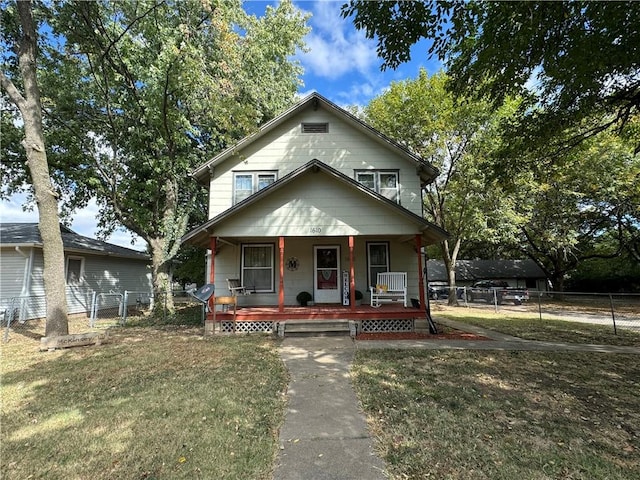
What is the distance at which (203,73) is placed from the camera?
1141cm

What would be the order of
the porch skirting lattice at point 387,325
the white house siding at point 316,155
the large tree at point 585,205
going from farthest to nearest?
the large tree at point 585,205
the white house siding at point 316,155
the porch skirting lattice at point 387,325

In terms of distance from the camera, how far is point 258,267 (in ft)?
38.1

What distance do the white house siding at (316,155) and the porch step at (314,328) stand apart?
16.7 ft

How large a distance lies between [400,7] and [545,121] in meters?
5.61

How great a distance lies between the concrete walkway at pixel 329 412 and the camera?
305cm

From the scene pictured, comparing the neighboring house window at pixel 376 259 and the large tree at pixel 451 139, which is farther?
the large tree at pixel 451 139

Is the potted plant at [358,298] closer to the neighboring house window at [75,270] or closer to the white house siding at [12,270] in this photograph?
the white house siding at [12,270]

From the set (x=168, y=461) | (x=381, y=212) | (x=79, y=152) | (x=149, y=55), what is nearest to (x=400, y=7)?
(x=381, y=212)

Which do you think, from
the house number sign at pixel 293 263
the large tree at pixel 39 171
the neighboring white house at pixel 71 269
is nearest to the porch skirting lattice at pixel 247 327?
the house number sign at pixel 293 263

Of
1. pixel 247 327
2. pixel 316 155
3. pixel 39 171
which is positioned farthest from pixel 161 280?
pixel 316 155

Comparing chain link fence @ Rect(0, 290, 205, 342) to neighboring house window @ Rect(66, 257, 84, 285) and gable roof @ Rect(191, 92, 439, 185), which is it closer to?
neighboring house window @ Rect(66, 257, 84, 285)

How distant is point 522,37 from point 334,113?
6738 mm

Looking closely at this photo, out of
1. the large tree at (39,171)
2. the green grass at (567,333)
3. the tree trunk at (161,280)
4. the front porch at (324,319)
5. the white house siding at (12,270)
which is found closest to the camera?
the large tree at (39,171)

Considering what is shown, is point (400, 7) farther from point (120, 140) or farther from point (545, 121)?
point (120, 140)
